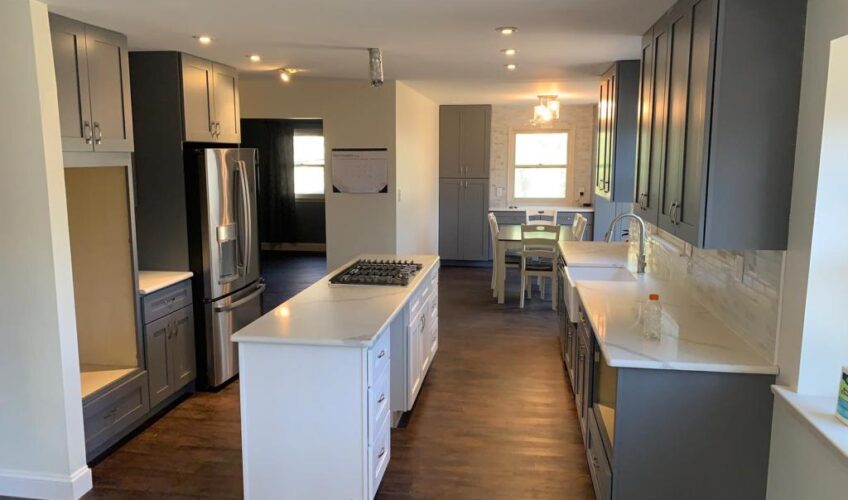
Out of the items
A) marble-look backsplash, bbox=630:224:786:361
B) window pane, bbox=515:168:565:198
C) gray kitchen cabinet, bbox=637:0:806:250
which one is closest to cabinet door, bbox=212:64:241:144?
marble-look backsplash, bbox=630:224:786:361

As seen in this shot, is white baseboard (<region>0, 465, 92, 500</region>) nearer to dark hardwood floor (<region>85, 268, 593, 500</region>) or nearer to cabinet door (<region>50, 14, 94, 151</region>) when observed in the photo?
dark hardwood floor (<region>85, 268, 593, 500</region>)

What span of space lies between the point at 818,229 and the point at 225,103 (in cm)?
398

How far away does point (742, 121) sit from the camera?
2.11m

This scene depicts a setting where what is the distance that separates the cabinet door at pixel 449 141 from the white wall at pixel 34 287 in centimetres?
641

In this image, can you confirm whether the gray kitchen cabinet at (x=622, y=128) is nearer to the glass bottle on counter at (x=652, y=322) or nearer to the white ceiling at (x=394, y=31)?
the white ceiling at (x=394, y=31)

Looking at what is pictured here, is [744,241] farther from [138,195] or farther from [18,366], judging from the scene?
[138,195]

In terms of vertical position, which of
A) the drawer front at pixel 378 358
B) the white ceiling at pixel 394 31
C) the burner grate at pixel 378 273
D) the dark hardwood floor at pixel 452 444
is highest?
the white ceiling at pixel 394 31

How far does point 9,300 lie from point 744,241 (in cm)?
312

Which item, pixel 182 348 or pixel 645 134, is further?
pixel 182 348

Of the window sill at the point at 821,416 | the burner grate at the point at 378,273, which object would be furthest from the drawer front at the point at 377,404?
the window sill at the point at 821,416

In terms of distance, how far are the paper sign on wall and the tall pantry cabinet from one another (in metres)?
3.13

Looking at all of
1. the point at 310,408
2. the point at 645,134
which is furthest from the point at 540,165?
the point at 310,408

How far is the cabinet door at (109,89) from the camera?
10.7ft

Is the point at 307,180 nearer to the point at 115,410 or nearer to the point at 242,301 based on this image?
the point at 242,301
